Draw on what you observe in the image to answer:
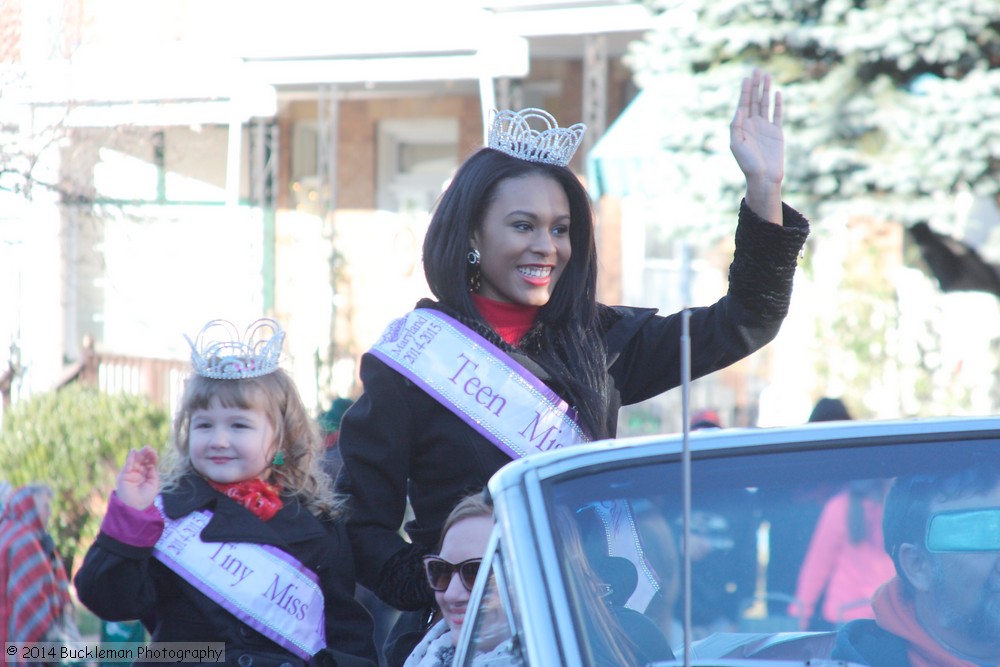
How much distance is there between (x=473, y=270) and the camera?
289 centimetres

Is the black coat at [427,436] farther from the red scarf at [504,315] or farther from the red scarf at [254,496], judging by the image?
the red scarf at [254,496]

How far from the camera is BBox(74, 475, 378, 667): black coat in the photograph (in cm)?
289

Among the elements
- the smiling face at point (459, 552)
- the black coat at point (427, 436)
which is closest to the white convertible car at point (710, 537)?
the smiling face at point (459, 552)

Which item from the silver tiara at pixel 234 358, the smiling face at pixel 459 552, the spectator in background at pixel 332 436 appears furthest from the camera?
the spectator in background at pixel 332 436

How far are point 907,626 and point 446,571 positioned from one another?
3.11 feet

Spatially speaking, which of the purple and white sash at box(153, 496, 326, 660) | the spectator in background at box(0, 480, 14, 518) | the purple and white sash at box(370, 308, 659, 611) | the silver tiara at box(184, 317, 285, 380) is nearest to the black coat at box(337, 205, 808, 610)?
the purple and white sash at box(370, 308, 659, 611)

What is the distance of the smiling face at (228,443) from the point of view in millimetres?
3180

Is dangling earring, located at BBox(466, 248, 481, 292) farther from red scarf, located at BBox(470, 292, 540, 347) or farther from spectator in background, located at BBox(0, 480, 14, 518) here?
spectator in background, located at BBox(0, 480, 14, 518)

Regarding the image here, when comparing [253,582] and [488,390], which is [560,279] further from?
[253,582]

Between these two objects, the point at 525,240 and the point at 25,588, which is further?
the point at 25,588

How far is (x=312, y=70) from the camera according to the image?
11.1 meters

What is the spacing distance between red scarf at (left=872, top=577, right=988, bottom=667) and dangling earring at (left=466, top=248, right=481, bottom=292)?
4.32 feet

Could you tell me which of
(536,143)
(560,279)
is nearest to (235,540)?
(560,279)

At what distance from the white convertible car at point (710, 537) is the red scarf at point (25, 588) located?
3.45m
